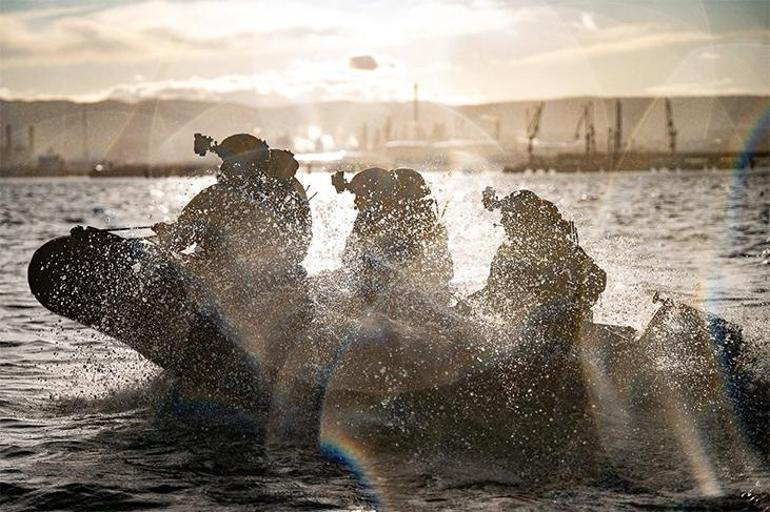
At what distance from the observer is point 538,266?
40.8ft

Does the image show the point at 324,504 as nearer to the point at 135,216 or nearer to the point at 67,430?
the point at 67,430

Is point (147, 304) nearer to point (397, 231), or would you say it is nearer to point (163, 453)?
point (163, 453)

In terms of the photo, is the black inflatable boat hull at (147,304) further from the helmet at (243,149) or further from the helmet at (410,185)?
the helmet at (410,185)

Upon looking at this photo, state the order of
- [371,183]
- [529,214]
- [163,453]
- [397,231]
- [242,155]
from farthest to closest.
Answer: [371,183]
[397,231]
[242,155]
[529,214]
[163,453]

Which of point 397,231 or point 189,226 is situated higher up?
point 189,226

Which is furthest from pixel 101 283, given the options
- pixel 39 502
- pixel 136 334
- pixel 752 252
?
pixel 752 252

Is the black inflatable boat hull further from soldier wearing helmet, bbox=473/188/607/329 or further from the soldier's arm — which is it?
soldier wearing helmet, bbox=473/188/607/329

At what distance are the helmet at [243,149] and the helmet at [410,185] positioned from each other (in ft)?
6.95

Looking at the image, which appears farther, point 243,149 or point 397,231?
point 397,231

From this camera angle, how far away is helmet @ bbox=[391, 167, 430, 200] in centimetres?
1445

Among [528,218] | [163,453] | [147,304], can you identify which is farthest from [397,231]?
[163,453]

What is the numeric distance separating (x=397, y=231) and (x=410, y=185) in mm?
745

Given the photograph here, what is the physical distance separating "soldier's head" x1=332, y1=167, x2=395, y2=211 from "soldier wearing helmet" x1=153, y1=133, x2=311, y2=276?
4.44 ft

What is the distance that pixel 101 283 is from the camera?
500 inches
